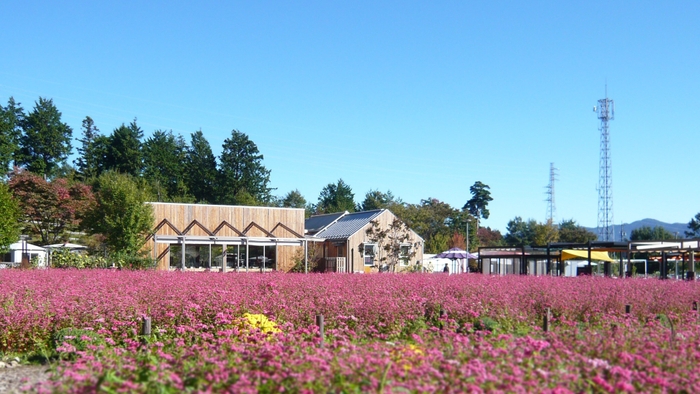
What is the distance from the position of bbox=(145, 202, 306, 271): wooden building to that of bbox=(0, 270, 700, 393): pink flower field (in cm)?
1681

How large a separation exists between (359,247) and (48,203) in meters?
19.7

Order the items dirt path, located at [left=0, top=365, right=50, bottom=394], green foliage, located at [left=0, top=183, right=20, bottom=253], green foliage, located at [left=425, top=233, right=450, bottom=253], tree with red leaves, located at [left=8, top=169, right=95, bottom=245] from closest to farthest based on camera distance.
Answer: dirt path, located at [left=0, top=365, right=50, bottom=394], green foliage, located at [left=0, top=183, right=20, bottom=253], tree with red leaves, located at [left=8, top=169, right=95, bottom=245], green foliage, located at [left=425, top=233, right=450, bottom=253]

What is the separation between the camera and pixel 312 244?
41.3 meters

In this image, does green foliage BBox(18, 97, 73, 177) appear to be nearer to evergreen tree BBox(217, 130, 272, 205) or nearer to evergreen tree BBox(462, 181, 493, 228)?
evergreen tree BBox(217, 130, 272, 205)

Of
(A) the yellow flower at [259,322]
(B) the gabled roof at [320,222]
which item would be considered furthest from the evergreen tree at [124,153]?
(A) the yellow flower at [259,322]

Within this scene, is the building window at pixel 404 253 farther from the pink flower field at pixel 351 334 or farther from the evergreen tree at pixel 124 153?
the evergreen tree at pixel 124 153

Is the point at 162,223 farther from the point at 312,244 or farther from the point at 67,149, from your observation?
the point at 67,149

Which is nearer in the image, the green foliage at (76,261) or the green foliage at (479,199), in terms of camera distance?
the green foliage at (76,261)

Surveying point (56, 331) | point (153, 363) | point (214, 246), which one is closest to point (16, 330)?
point (56, 331)

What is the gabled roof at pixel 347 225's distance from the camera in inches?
1657

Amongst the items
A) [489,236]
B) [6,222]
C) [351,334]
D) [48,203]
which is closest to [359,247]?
[6,222]

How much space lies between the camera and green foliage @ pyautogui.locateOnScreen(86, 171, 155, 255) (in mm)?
32469

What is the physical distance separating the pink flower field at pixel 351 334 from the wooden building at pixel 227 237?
662 inches

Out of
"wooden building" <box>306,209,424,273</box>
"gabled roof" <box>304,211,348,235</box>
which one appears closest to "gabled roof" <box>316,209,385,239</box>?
"wooden building" <box>306,209,424,273</box>
